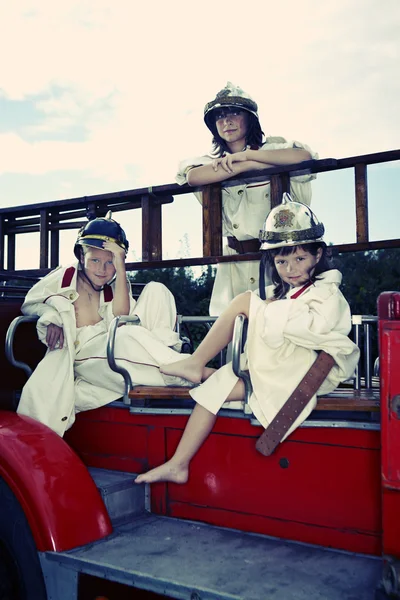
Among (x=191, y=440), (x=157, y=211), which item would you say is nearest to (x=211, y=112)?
(x=157, y=211)

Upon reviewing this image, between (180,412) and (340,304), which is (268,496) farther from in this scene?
(340,304)

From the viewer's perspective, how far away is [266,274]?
2709 millimetres

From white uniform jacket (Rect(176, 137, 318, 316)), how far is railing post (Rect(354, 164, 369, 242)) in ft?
1.10

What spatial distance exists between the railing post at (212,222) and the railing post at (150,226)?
29 cm

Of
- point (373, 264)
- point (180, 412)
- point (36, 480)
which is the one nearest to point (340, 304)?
point (180, 412)

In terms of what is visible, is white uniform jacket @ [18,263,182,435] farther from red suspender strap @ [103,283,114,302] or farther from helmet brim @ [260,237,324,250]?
helmet brim @ [260,237,324,250]

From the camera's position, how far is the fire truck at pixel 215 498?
1.80 m

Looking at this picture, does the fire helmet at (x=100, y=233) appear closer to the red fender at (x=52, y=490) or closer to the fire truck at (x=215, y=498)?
the fire truck at (x=215, y=498)

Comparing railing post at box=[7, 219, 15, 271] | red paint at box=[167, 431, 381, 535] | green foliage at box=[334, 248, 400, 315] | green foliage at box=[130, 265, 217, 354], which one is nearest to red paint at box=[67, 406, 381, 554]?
red paint at box=[167, 431, 381, 535]

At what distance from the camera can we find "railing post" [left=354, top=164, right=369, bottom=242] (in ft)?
8.10

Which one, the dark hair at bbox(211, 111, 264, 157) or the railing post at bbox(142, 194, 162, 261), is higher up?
the dark hair at bbox(211, 111, 264, 157)

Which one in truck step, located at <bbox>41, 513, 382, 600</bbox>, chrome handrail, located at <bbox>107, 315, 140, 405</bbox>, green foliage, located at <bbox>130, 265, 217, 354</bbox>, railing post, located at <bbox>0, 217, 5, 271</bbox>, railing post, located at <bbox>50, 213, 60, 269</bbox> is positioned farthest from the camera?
green foliage, located at <bbox>130, 265, 217, 354</bbox>

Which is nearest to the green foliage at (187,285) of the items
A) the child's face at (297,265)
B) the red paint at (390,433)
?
the child's face at (297,265)

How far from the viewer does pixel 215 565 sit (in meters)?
1.97
